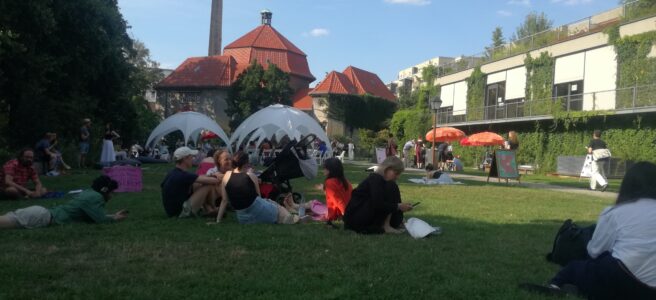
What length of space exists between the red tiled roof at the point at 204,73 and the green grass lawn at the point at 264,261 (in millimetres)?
60997

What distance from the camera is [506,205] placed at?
10992 millimetres

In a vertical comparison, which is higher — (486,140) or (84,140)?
(486,140)

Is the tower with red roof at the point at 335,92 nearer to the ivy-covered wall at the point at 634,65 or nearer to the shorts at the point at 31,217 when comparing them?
the ivy-covered wall at the point at 634,65

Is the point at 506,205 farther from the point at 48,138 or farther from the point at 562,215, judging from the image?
the point at 48,138

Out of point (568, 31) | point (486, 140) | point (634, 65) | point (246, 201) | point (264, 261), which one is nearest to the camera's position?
point (264, 261)

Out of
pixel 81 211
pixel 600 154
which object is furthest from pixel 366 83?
pixel 81 211

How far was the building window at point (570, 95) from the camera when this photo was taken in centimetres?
3195

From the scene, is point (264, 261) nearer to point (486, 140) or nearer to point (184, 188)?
point (184, 188)

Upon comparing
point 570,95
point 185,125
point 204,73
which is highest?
point 204,73

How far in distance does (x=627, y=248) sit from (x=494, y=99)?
38.5 meters

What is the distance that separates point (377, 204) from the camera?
6.90m

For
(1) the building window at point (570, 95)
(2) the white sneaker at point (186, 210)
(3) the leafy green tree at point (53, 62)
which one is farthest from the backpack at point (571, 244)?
(1) the building window at point (570, 95)

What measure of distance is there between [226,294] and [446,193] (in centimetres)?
967

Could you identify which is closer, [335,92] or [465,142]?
[465,142]
